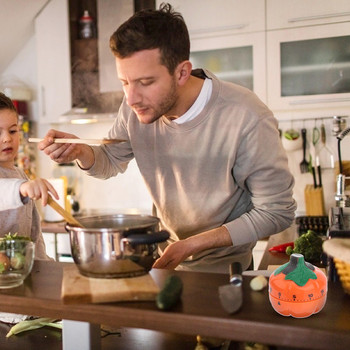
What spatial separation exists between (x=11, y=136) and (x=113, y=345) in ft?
2.80

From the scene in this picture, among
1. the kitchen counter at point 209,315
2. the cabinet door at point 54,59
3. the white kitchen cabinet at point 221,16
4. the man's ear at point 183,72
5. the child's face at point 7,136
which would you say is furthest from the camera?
the cabinet door at point 54,59

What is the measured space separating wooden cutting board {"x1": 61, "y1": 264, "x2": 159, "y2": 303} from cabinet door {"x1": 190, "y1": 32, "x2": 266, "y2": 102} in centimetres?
214

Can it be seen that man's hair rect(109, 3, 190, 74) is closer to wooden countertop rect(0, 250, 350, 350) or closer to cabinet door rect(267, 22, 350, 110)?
wooden countertop rect(0, 250, 350, 350)

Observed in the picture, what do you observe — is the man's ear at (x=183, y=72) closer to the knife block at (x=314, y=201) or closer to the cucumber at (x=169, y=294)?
Result: the cucumber at (x=169, y=294)

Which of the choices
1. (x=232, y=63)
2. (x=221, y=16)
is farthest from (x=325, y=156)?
(x=221, y=16)

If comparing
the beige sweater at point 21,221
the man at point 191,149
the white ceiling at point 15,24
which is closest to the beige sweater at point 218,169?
the man at point 191,149

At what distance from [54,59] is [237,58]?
1.24 metres

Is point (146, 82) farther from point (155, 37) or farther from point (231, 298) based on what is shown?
point (231, 298)

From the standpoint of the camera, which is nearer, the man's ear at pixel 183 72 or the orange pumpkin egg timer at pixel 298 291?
the orange pumpkin egg timer at pixel 298 291

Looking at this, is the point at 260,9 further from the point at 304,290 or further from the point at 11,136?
the point at 304,290

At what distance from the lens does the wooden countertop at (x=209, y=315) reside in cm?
72

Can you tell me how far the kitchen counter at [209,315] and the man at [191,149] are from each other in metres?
0.30

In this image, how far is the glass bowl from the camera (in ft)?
3.10

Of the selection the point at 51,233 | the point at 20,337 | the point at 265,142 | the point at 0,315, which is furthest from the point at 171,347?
the point at 51,233
